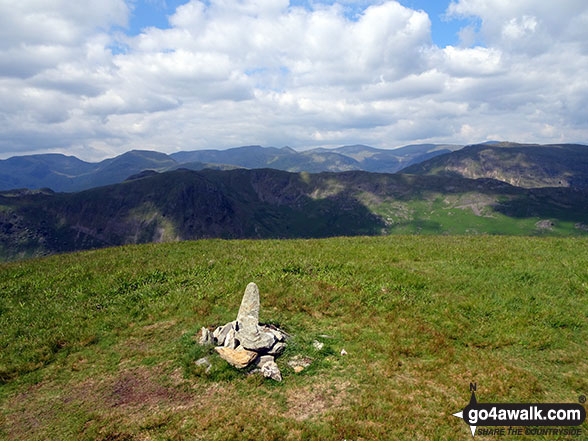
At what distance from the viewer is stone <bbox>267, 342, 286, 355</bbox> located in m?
12.4

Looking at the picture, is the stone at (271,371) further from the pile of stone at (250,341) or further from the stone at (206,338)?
the stone at (206,338)

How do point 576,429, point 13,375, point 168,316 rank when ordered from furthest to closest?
point 168,316 → point 13,375 → point 576,429

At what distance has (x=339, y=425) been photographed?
9.38m

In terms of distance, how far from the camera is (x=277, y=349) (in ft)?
41.1

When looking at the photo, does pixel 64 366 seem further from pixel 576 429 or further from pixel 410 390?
pixel 576 429

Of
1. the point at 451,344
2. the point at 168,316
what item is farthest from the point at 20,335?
the point at 451,344

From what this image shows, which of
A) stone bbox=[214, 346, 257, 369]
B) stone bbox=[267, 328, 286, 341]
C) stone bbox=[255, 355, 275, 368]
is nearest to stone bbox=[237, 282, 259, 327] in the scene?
stone bbox=[267, 328, 286, 341]

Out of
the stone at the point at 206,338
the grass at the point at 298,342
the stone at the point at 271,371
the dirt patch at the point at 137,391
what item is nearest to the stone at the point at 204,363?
the grass at the point at 298,342

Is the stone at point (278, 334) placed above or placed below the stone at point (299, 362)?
above

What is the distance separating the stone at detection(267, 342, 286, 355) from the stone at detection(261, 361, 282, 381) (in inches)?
23.8

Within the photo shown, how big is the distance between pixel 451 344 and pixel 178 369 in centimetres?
1145

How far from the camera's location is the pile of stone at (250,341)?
38.8 feet

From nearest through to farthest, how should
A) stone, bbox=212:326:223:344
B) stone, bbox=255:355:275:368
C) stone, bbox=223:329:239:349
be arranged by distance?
stone, bbox=255:355:275:368
stone, bbox=223:329:239:349
stone, bbox=212:326:223:344

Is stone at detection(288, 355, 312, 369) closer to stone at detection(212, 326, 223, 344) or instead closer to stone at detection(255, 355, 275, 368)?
stone at detection(255, 355, 275, 368)
